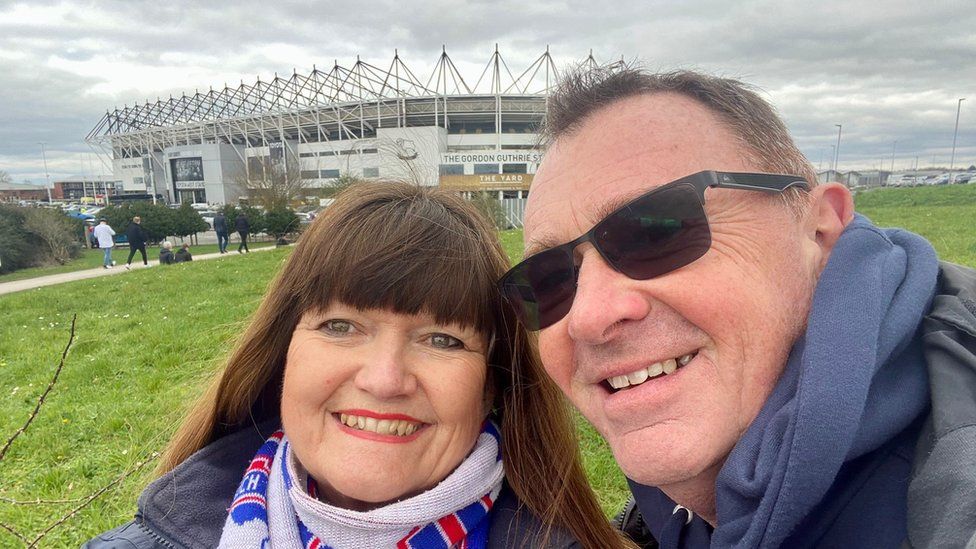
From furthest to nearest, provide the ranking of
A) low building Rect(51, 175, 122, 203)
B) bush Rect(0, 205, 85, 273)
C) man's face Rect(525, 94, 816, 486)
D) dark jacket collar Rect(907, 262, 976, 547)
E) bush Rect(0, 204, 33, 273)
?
low building Rect(51, 175, 122, 203), bush Rect(0, 205, 85, 273), bush Rect(0, 204, 33, 273), man's face Rect(525, 94, 816, 486), dark jacket collar Rect(907, 262, 976, 547)

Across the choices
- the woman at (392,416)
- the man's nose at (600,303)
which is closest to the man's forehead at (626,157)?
the man's nose at (600,303)

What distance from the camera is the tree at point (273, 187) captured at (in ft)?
109

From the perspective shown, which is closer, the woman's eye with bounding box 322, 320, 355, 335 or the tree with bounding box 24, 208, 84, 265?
the woman's eye with bounding box 322, 320, 355, 335

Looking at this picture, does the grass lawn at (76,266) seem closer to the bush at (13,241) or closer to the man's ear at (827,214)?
the bush at (13,241)

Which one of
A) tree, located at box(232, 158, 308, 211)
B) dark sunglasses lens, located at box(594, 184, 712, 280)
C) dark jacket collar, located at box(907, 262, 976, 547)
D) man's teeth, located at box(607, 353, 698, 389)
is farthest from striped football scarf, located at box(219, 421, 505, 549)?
tree, located at box(232, 158, 308, 211)

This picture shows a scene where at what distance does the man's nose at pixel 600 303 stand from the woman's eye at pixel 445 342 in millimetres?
388

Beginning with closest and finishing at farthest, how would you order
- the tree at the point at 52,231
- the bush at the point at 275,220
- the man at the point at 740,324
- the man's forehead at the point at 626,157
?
the man at the point at 740,324
the man's forehead at the point at 626,157
the tree at the point at 52,231
the bush at the point at 275,220

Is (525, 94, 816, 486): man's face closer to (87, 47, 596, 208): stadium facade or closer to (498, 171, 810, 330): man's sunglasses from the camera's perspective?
(498, 171, 810, 330): man's sunglasses

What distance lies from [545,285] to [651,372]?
0.39 metres

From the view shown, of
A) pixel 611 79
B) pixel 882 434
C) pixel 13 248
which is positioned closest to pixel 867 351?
pixel 882 434

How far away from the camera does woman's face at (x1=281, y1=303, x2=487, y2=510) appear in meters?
1.59

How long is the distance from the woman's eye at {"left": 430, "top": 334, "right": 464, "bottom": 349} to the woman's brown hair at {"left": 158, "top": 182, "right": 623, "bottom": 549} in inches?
2.4

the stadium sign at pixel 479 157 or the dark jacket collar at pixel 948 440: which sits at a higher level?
the stadium sign at pixel 479 157

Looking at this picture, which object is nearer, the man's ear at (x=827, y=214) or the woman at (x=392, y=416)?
the man's ear at (x=827, y=214)
